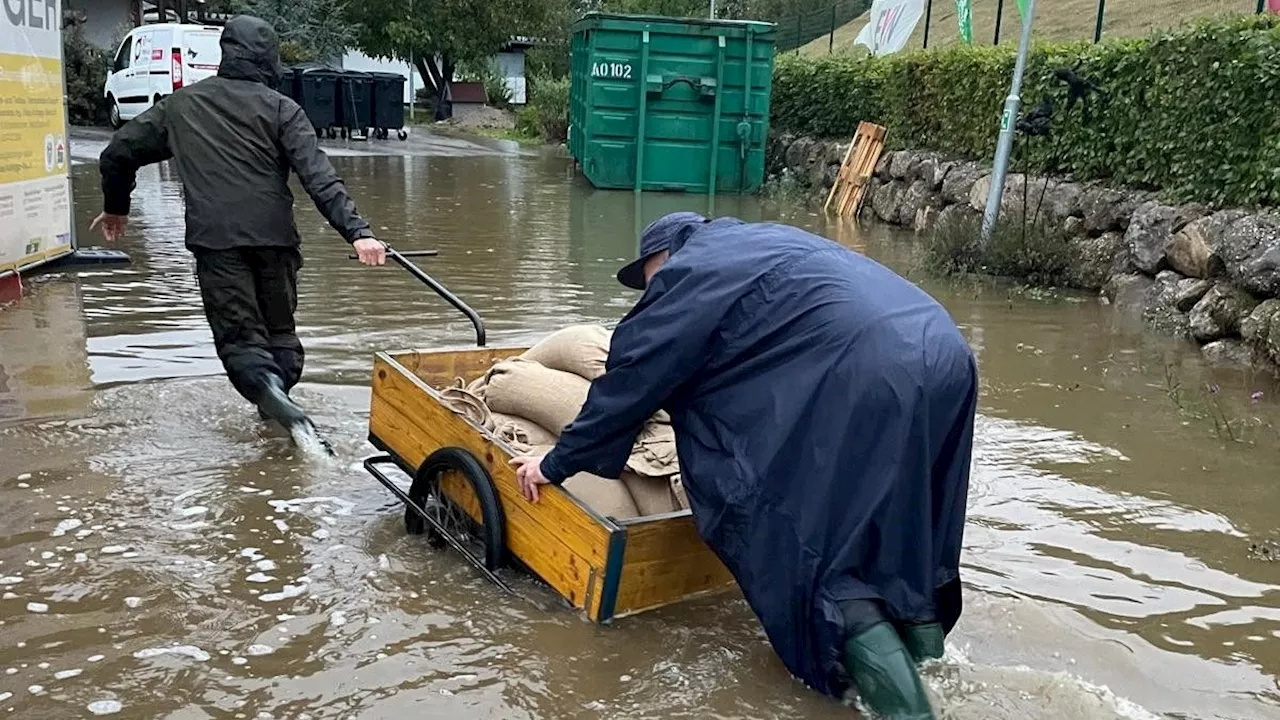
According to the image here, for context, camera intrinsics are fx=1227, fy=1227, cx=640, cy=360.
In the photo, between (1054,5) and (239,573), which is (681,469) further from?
(1054,5)

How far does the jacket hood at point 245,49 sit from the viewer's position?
17.7 ft

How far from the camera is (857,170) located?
1617 cm

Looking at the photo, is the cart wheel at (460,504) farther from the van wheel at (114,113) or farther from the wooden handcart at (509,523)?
the van wheel at (114,113)

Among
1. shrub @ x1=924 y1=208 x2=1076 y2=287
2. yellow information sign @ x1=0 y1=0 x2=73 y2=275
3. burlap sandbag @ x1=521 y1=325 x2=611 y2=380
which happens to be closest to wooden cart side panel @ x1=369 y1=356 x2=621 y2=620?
burlap sandbag @ x1=521 y1=325 x2=611 y2=380

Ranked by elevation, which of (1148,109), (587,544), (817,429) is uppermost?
(1148,109)

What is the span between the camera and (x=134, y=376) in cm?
658

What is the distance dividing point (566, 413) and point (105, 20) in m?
30.5

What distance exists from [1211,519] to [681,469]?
2.73 meters

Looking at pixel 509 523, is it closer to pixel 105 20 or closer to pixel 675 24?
pixel 675 24

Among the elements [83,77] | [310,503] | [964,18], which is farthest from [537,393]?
[83,77]

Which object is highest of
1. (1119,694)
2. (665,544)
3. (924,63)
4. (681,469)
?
(924,63)

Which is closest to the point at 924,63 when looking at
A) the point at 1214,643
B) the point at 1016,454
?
the point at 1016,454

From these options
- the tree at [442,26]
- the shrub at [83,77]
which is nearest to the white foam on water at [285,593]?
the shrub at [83,77]

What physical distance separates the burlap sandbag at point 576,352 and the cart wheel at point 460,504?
0.64 meters
